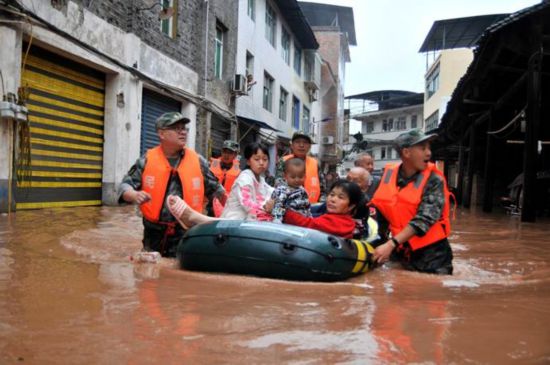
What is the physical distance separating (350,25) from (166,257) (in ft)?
148

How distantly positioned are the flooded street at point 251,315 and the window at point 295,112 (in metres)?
25.3

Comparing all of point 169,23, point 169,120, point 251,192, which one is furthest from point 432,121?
point 169,120

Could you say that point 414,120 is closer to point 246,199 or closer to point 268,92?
point 268,92

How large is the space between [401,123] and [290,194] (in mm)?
50517

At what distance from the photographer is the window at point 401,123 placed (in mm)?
52406

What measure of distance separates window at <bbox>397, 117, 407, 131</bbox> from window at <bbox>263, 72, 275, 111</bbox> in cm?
3147

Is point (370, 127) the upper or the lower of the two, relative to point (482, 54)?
upper

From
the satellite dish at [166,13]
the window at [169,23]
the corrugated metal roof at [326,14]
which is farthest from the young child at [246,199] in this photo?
the corrugated metal roof at [326,14]

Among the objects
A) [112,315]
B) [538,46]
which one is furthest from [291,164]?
[538,46]

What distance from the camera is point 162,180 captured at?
458 cm

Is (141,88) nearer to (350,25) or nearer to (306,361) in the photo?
(306,361)

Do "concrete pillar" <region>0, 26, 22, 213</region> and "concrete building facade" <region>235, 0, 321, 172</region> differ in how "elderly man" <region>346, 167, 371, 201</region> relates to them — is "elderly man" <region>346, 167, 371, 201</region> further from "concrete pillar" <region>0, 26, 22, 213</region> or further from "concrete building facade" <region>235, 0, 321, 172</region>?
"concrete building facade" <region>235, 0, 321, 172</region>

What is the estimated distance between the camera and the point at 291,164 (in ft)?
14.1

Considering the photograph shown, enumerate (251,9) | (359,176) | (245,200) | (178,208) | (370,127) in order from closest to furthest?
(178,208) → (245,200) → (359,176) → (251,9) → (370,127)
